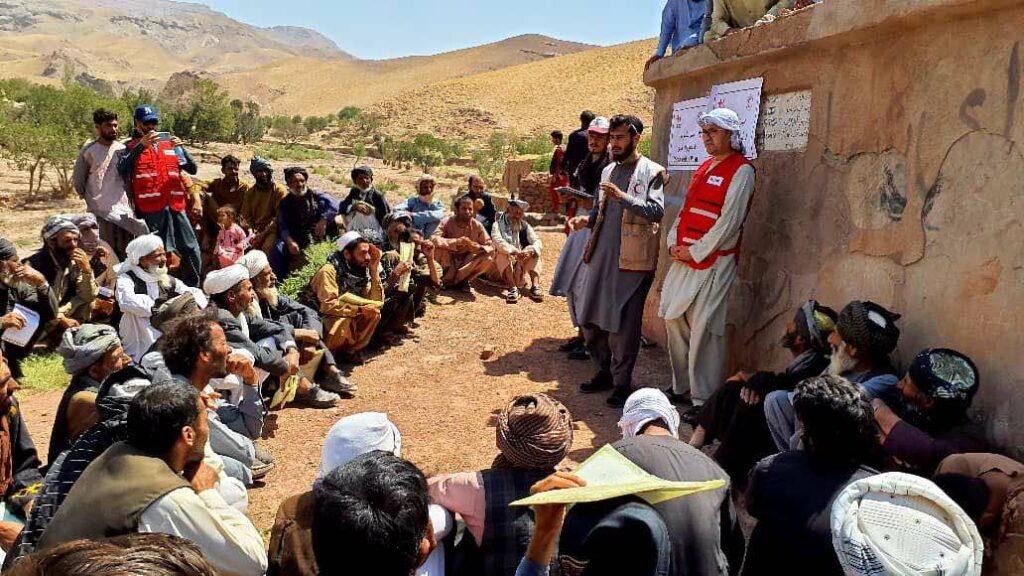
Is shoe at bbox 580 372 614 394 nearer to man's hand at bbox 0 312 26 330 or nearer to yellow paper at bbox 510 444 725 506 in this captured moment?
yellow paper at bbox 510 444 725 506

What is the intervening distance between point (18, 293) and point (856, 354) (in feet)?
17.4

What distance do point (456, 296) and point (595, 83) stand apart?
40.4 m

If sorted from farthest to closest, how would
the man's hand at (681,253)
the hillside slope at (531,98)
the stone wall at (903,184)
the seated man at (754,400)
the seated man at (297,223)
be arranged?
the hillside slope at (531,98)
the seated man at (297,223)
the man's hand at (681,253)
the seated man at (754,400)
the stone wall at (903,184)

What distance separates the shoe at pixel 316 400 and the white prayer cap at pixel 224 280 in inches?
42.1

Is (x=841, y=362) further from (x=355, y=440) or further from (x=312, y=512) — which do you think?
(x=312, y=512)

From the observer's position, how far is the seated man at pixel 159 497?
209 centimetres

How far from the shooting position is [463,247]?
7.99 metres

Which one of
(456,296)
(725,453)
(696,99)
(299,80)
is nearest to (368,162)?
(456,296)

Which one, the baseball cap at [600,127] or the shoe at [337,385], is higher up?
the baseball cap at [600,127]

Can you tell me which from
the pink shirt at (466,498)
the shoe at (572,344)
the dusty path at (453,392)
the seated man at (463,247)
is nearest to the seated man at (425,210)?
the seated man at (463,247)

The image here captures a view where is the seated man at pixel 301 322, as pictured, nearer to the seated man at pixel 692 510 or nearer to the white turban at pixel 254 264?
the white turban at pixel 254 264

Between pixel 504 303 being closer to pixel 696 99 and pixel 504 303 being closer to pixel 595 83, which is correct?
pixel 696 99

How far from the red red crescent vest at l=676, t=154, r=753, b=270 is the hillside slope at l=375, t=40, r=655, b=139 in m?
32.4

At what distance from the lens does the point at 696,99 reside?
5.39m
